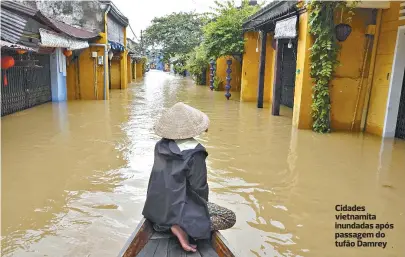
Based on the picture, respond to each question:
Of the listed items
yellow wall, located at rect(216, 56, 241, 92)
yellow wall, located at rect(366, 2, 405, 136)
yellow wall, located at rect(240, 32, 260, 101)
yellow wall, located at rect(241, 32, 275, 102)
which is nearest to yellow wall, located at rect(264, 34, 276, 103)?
yellow wall, located at rect(241, 32, 275, 102)

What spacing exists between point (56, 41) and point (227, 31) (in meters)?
7.40

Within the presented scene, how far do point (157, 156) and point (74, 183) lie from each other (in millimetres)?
3157

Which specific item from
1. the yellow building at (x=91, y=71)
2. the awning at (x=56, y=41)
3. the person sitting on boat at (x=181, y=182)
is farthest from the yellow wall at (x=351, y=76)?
the yellow building at (x=91, y=71)

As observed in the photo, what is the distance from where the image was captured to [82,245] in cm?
369

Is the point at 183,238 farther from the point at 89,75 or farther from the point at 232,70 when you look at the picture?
the point at 232,70

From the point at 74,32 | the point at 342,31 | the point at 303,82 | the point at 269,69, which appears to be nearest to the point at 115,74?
the point at 74,32

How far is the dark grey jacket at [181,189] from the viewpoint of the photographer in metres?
2.61

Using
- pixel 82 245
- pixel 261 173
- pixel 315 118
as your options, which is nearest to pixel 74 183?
pixel 82 245

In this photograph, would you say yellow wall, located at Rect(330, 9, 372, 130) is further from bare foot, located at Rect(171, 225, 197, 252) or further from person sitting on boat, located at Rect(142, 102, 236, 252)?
bare foot, located at Rect(171, 225, 197, 252)

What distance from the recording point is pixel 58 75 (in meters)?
14.8

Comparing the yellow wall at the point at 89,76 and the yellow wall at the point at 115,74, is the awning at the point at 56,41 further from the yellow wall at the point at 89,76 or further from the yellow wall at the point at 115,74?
the yellow wall at the point at 115,74

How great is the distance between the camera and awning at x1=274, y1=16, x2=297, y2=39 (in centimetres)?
957

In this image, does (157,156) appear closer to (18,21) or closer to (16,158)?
(16,158)

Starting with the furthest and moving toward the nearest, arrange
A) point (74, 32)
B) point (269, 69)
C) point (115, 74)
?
point (115, 74) → point (269, 69) → point (74, 32)
